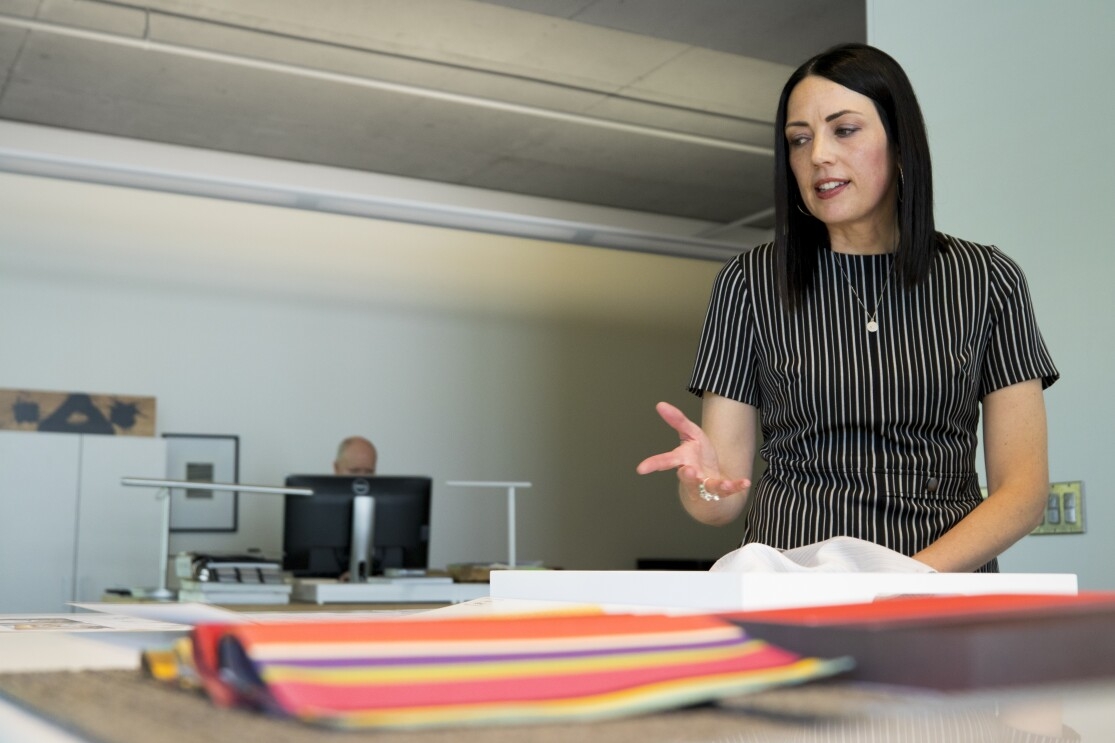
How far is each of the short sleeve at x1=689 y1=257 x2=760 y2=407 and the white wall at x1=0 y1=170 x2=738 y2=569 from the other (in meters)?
6.60

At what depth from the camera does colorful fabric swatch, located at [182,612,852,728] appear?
45cm

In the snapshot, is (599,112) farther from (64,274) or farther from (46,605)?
(46,605)

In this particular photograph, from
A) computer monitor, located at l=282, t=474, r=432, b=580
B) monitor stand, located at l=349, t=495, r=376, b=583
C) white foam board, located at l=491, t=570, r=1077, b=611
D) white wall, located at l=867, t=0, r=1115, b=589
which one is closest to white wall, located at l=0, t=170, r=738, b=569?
computer monitor, located at l=282, t=474, r=432, b=580

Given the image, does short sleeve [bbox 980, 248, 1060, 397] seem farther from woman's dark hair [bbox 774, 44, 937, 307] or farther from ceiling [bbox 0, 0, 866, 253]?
ceiling [bbox 0, 0, 866, 253]

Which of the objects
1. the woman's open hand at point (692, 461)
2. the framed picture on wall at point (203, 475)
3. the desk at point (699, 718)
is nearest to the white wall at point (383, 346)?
the framed picture on wall at point (203, 475)

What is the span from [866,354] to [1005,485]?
0.83 feet

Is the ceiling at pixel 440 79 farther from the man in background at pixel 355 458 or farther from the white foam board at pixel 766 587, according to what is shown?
the white foam board at pixel 766 587

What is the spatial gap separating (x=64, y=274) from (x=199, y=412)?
1.21 metres

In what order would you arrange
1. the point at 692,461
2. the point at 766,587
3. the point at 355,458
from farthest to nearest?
the point at 355,458 < the point at 692,461 < the point at 766,587

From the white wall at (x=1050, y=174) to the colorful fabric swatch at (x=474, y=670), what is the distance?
2665mm

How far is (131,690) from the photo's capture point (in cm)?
55

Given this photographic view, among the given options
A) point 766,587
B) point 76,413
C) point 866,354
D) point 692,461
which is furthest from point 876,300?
point 76,413

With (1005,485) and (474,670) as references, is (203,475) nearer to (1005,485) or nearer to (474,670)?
(1005,485)

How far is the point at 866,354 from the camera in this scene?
5.52 feet
